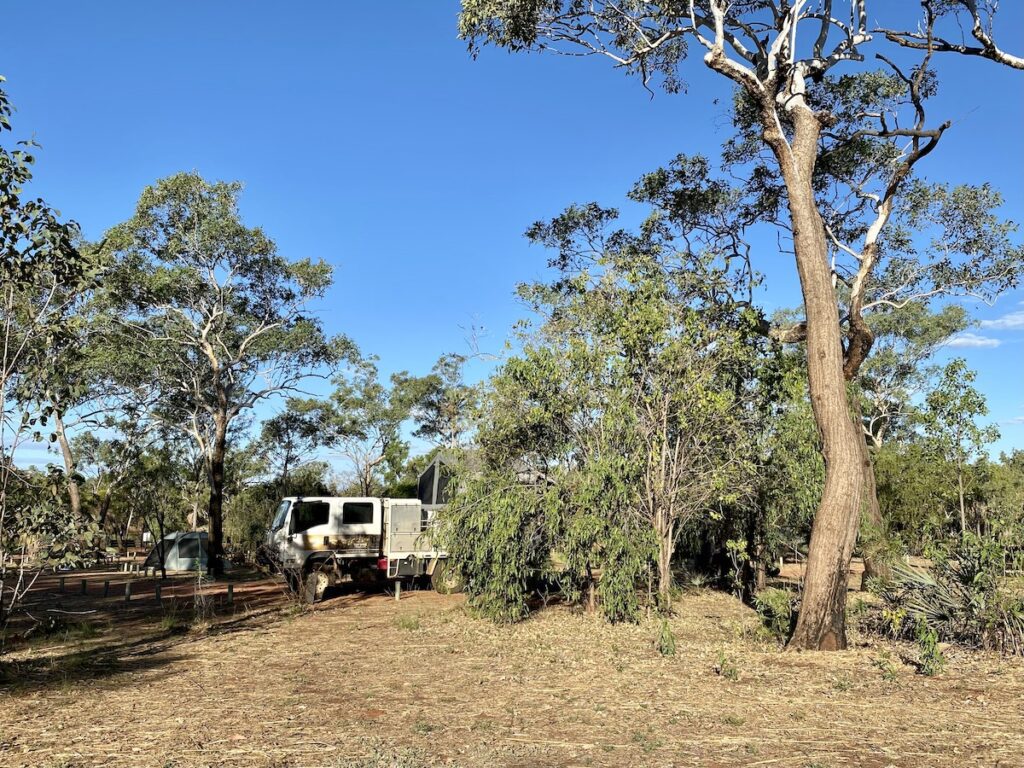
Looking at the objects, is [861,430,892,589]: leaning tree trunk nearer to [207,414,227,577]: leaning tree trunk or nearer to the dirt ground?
the dirt ground

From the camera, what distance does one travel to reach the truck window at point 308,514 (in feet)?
50.1

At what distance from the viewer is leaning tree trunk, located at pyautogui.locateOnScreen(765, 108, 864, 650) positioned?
9.04 metres

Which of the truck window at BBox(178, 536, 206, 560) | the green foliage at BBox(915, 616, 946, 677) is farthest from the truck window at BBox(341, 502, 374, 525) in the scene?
the truck window at BBox(178, 536, 206, 560)

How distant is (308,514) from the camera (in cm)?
1545

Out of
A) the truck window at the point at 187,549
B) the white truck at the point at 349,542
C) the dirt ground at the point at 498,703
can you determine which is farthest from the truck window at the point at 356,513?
the truck window at the point at 187,549

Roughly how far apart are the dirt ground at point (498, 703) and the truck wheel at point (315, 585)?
12.7 ft

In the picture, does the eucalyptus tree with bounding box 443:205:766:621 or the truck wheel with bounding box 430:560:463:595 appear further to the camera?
the truck wheel with bounding box 430:560:463:595

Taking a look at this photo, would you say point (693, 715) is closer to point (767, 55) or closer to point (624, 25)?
point (767, 55)

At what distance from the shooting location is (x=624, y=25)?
13.1 metres

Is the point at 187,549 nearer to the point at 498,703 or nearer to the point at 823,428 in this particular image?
the point at 498,703

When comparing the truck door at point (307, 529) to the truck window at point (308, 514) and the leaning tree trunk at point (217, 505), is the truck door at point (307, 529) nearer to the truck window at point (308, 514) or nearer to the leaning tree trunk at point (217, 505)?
the truck window at point (308, 514)

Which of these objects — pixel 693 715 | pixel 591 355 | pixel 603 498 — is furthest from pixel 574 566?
pixel 693 715

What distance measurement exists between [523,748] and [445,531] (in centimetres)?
660

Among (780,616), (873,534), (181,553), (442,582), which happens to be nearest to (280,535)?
(442,582)
